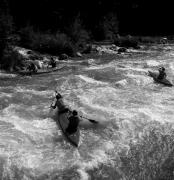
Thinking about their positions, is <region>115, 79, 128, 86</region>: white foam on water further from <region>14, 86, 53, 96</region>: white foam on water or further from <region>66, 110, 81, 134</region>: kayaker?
<region>66, 110, 81, 134</region>: kayaker

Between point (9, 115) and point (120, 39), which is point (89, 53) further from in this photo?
point (9, 115)

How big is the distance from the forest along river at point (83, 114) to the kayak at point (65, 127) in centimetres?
19

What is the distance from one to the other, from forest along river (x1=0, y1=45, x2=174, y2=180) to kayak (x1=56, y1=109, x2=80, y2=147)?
0.62 feet

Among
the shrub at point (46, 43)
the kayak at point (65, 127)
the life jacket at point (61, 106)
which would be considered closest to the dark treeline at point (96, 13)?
the shrub at point (46, 43)

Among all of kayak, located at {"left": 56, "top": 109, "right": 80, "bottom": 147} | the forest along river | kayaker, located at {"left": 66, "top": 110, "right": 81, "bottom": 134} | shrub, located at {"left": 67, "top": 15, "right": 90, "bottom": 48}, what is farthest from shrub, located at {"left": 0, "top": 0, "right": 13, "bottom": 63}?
kayaker, located at {"left": 66, "top": 110, "right": 81, "bottom": 134}

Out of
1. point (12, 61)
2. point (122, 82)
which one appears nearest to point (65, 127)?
point (122, 82)

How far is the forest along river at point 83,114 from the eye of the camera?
10328mm

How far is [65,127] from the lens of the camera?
42.0 feet

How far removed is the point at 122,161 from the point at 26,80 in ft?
32.8

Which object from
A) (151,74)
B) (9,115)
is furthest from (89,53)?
(9,115)

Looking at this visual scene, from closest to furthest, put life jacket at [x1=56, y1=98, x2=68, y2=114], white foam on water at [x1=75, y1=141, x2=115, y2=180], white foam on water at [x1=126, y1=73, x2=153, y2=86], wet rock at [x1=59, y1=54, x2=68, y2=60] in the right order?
white foam on water at [x1=75, y1=141, x2=115, y2=180] < life jacket at [x1=56, y1=98, x2=68, y2=114] < white foam on water at [x1=126, y1=73, x2=153, y2=86] < wet rock at [x1=59, y1=54, x2=68, y2=60]

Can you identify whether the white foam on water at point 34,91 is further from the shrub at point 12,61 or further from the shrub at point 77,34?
the shrub at point 77,34

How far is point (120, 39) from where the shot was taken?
108ft

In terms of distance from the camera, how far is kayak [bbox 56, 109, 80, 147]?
11766mm
